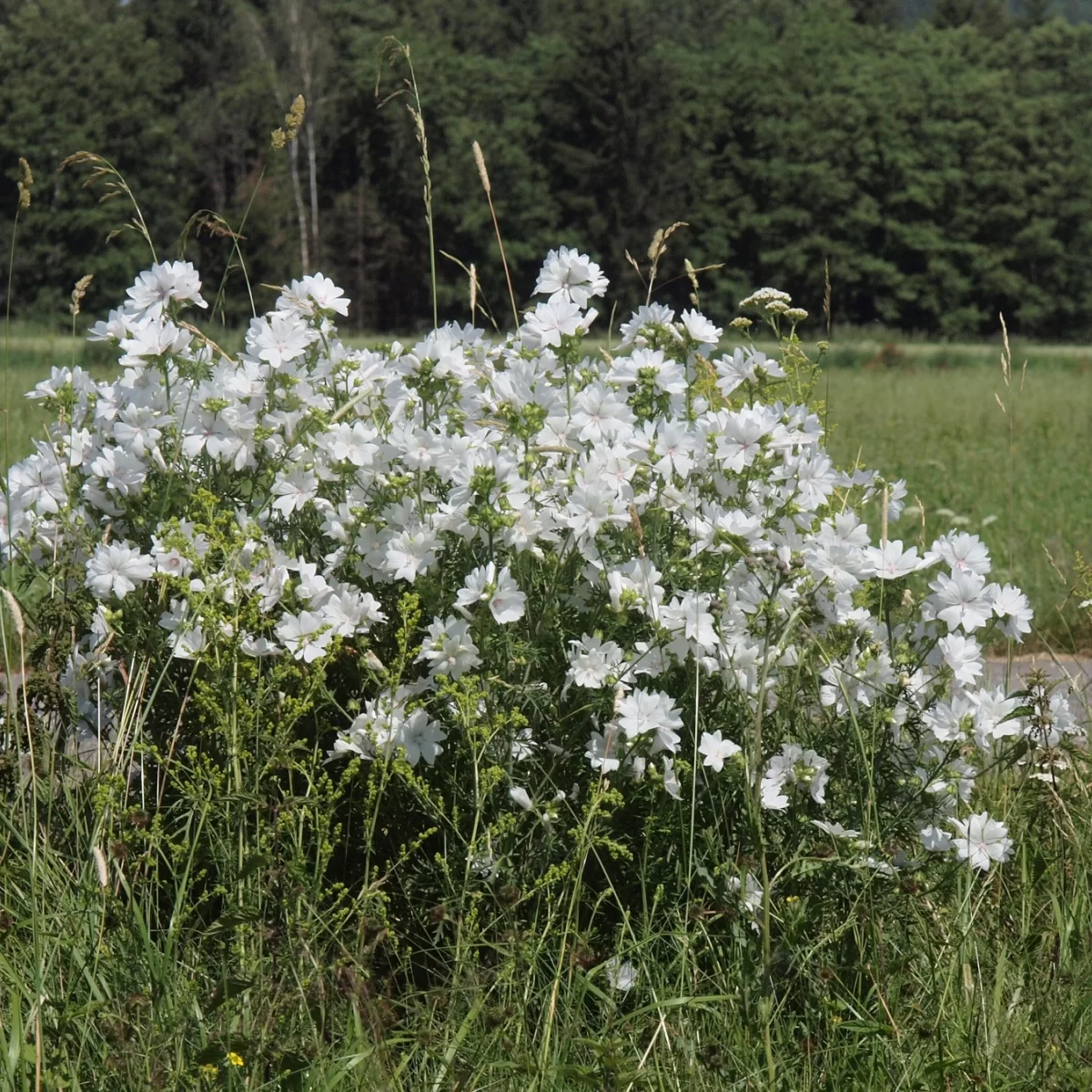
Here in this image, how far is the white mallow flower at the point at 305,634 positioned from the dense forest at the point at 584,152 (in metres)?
41.2

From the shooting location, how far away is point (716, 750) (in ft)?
8.00

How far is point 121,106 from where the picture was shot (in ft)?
155

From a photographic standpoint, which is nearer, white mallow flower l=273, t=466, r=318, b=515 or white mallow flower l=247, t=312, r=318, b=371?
white mallow flower l=273, t=466, r=318, b=515

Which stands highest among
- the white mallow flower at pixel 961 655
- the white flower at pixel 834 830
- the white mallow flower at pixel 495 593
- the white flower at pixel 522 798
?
the white mallow flower at pixel 495 593

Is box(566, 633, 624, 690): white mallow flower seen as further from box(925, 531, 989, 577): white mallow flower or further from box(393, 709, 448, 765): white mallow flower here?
box(925, 531, 989, 577): white mallow flower

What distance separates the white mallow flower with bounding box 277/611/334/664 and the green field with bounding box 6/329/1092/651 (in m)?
1.15

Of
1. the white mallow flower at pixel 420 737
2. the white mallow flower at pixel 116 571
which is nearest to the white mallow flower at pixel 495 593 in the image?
the white mallow flower at pixel 420 737

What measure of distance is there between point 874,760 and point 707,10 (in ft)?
276

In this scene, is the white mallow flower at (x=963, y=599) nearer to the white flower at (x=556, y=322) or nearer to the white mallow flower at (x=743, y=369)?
the white mallow flower at (x=743, y=369)

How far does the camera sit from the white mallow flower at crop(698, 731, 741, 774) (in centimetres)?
241

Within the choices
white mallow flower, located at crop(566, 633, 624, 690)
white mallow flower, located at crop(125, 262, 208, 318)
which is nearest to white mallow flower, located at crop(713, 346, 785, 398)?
white mallow flower, located at crop(566, 633, 624, 690)

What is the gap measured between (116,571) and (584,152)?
5396 cm

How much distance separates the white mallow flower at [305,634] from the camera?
8.14 feet

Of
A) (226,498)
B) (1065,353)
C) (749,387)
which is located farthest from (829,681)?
(1065,353)
